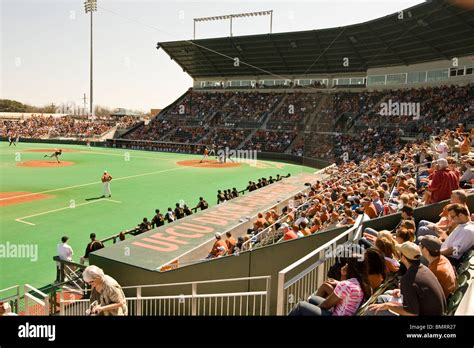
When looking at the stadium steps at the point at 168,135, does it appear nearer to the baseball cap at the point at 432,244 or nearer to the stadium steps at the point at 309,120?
the stadium steps at the point at 309,120

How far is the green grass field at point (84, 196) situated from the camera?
13.4m

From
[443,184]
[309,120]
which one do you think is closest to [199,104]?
[309,120]

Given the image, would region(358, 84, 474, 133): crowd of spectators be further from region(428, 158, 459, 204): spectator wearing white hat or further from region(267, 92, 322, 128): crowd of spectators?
region(428, 158, 459, 204): spectator wearing white hat

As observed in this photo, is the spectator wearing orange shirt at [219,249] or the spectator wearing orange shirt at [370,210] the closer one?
the spectator wearing orange shirt at [370,210]

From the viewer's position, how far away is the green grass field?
13.4 m

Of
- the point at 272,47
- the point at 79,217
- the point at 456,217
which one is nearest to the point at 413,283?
the point at 456,217

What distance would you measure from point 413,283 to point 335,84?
51078 mm

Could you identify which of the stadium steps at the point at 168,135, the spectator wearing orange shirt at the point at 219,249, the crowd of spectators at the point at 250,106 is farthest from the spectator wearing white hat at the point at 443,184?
the stadium steps at the point at 168,135

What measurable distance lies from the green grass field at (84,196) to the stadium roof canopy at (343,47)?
1560 centimetres

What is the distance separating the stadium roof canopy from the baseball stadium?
0.23 meters

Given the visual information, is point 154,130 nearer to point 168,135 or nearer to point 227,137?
point 168,135

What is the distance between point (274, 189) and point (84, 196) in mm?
11510

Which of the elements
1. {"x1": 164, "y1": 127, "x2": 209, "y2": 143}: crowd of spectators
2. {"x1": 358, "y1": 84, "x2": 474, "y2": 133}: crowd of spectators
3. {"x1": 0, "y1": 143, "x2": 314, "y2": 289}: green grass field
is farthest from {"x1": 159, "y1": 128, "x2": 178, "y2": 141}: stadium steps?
{"x1": 358, "y1": 84, "x2": 474, "y2": 133}: crowd of spectators

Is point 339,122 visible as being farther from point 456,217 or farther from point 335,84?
point 456,217
